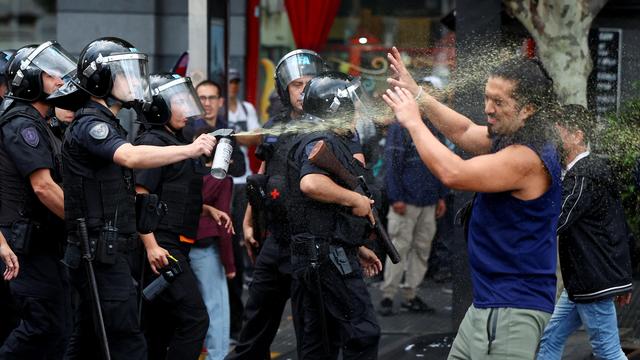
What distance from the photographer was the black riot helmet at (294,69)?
720cm

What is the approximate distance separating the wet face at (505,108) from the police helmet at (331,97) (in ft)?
5.05

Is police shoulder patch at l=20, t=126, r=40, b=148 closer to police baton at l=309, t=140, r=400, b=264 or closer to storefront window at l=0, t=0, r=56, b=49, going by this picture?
police baton at l=309, t=140, r=400, b=264

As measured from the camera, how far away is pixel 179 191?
6906mm

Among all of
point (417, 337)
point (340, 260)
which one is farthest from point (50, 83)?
point (417, 337)

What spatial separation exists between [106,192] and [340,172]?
1.21 metres

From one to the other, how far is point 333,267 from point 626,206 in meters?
2.98

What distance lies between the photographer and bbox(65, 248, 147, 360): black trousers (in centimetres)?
591

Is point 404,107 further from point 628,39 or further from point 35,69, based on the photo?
point 628,39

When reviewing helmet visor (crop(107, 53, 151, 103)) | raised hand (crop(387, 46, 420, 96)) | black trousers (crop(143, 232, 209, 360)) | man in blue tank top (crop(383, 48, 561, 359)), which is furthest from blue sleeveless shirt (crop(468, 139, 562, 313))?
black trousers (crop(143, 232, 209, 360))

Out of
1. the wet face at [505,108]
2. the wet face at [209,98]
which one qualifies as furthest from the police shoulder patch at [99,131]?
the wet face at [209,98]

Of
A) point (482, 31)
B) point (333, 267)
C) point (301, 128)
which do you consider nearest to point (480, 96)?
point (482, 31)

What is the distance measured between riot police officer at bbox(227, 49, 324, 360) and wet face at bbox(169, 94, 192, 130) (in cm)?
50

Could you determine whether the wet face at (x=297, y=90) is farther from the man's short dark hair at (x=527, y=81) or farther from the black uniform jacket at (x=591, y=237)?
the man's short dark hair at (x=527, y=81)

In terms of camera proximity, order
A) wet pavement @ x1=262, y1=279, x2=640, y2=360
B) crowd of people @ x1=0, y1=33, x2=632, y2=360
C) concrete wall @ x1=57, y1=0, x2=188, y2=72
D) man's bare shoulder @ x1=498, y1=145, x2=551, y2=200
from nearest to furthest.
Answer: man's bare shoulder @ x1=498, y1=145, x2=551, y2=200
crowd of people @ x1=0, y1=33, x2=632, y2=360
wet pavement @ x1=262, y1=279, x2=640, y2=360
concrete wall @ x1=57, y1=0, x2=188, y2=72
